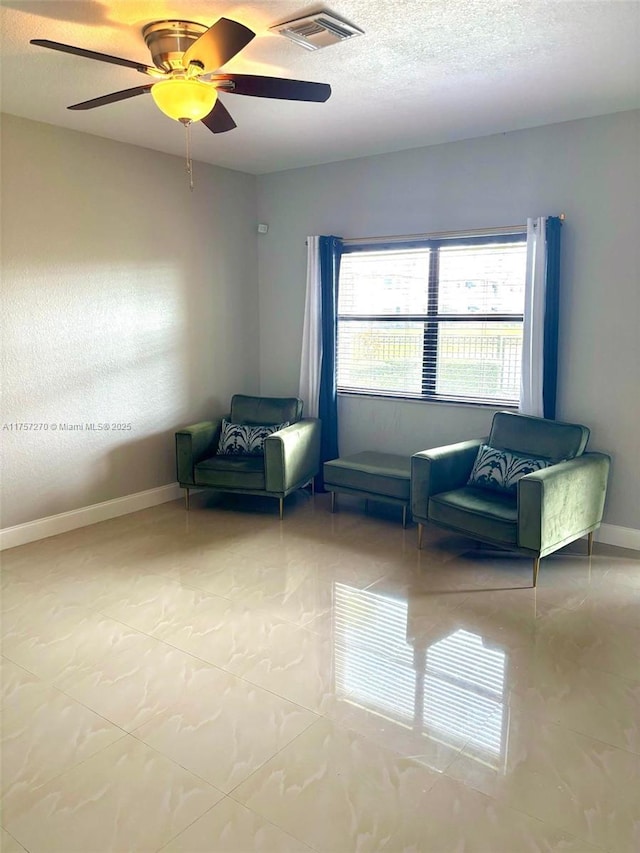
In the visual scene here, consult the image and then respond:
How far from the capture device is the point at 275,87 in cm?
268

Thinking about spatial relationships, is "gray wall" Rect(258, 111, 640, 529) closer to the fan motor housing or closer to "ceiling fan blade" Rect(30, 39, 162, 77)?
the fan motor housing

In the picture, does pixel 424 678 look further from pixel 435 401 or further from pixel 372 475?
pixel 435 401

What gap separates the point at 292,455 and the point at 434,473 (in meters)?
1.18

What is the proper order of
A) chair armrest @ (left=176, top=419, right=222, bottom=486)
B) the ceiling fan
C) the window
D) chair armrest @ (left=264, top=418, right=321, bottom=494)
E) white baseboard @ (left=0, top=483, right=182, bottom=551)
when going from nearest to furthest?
1. the ceiling fan
2. white baseboard @ (left=0, top=483, right=182, bottom=551)
3. the window
4. chair armrest @ (left=264, top=418, right=321, bottom=494)
5. chair armrest @ (left=176, top=419, right=222, bottom=486)

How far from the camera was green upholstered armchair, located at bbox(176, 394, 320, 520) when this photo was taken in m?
4.65

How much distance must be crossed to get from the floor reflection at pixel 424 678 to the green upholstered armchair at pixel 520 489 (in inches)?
28.4

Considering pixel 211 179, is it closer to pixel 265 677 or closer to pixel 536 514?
pixel 536 514

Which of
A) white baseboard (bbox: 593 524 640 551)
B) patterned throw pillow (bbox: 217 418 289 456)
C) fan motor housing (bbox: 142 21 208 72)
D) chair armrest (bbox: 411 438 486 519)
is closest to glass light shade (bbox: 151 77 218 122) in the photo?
fan motor housing (bbox: 142 21 208 72)

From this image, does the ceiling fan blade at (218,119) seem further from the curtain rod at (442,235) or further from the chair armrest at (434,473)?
the chair armrest at (434,473)

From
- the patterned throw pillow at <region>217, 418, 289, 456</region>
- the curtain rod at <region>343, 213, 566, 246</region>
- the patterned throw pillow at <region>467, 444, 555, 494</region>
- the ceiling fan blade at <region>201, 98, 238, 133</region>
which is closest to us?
the ceiling fan blade at <region>201, 98, 238, 133</region>

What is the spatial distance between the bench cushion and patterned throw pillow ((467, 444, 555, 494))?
48 cm

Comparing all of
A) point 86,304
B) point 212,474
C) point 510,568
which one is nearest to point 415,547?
point 510,568

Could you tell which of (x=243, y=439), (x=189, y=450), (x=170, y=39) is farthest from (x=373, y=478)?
(x=170, y=39)

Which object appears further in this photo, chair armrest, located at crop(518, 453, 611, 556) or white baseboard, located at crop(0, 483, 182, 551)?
white baseboard, located at crop(0, 483, 182, 551)
